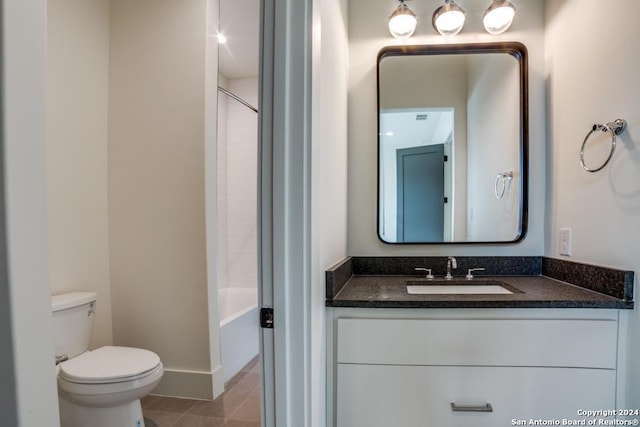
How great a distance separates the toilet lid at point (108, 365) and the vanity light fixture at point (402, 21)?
2.11 meters

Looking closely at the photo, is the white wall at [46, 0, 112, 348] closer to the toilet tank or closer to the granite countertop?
the toilet tank

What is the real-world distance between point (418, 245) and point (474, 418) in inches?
32.4

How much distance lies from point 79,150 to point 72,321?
95cm

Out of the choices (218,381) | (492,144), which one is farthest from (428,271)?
(218,381)

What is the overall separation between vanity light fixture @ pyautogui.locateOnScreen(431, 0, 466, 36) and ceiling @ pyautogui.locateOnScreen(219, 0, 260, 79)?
100 cm

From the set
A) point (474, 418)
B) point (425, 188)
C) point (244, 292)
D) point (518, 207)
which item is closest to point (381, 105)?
point (425, 188)

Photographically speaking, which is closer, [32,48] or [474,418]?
[32,48]

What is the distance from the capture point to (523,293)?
4.13 feet

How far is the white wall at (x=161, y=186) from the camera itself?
1.96m

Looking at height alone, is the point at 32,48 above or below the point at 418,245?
above

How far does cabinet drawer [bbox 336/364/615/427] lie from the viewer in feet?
3.63

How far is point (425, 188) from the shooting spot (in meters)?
1.75

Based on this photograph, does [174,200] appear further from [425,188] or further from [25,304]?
[25,304]

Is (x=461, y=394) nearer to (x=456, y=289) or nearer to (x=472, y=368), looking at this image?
(x=472, y=368)
